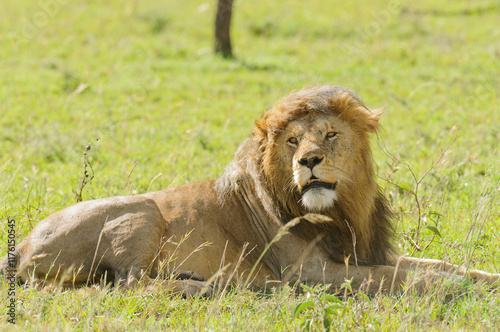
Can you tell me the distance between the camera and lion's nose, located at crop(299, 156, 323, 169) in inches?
143

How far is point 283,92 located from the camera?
32.5 ft

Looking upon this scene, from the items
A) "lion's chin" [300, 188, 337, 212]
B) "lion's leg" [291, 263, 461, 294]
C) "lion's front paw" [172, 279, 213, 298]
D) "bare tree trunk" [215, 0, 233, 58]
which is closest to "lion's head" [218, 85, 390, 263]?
"lion's chin" [300, 188, 337, 212]

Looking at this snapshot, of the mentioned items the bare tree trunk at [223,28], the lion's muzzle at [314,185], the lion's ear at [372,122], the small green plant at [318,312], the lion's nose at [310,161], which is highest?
the bare tree trunk at [223,28]

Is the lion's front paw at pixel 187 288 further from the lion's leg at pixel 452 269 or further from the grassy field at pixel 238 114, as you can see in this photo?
the lion's leg at pixel 452 269

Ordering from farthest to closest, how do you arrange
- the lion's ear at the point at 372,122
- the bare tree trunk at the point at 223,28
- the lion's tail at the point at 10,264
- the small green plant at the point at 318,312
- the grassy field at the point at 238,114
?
the bare tree trunk at the point at 223,28
the lion's ear at the point at 372,122
the lion's tail at the point at 10,264
the grassy field at the point at 238,114
the small green plant at the point at 318,312

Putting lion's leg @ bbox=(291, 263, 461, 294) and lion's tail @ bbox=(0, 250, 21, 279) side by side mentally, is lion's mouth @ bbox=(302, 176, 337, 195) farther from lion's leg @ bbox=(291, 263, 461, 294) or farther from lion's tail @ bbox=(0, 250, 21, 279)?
lion's tail @ bbox=(0, 250, 21, 279)

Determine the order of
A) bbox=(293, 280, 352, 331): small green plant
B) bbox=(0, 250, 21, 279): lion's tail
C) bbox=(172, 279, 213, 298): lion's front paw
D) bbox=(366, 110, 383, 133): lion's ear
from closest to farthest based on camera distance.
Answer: bbox=(293, 280, 352, 331): small green plant, bbox=(172, 279, 213, 298): lion's front paw, bbox=(0, 250, 21, 279): lion's tail, bbox=(366, 110, 383, 133): lion's ear

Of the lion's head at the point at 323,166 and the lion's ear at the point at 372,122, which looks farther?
the lion's ear at the point at 372,122

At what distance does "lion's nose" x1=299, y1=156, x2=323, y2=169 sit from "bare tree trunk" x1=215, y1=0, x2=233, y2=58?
356 inches

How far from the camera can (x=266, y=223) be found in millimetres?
4125

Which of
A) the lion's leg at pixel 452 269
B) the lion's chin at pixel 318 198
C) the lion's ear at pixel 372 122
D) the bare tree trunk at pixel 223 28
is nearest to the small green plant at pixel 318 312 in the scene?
the lion's chin at pixel 318 198

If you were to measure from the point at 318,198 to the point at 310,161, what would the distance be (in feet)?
0.77

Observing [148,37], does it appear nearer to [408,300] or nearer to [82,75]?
[82,75]

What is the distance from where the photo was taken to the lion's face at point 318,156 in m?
3.67
